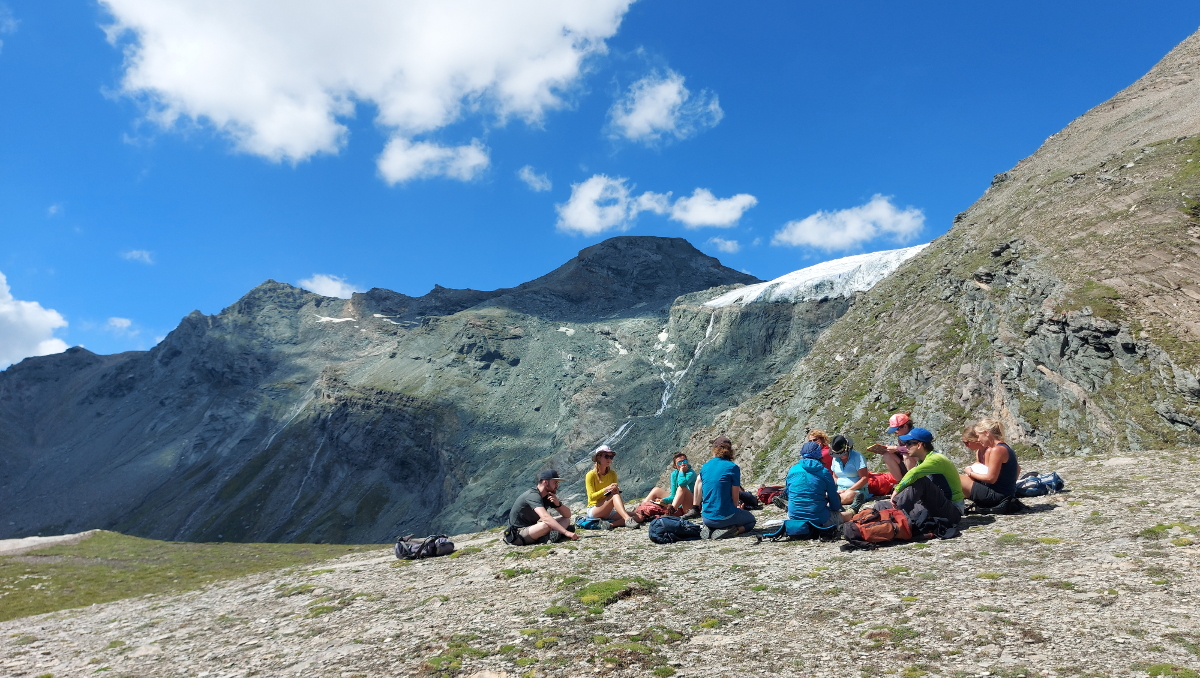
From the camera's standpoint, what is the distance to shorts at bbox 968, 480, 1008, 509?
13.7 m

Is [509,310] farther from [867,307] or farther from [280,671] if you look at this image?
[280,671]

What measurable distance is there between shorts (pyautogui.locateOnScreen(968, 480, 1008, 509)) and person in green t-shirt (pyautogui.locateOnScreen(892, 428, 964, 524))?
119 centimetres

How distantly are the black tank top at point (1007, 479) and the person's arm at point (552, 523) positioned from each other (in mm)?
9539

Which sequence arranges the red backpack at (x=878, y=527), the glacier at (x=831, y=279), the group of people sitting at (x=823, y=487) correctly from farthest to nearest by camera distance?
the glacier at (x=831, y=279), the group of people sitting at (x=823, y=487), the red backpack at (x=878, y=527)

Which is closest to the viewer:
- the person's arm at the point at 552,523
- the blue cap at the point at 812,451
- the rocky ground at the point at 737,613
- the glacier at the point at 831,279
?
the rocky ground at the point at 737,613

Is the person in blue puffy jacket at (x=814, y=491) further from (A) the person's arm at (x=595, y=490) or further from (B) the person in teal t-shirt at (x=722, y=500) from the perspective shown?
(A) the person's arm at (x=595, y=490)

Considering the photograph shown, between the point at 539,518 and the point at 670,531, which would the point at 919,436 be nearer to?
the point at 670,531

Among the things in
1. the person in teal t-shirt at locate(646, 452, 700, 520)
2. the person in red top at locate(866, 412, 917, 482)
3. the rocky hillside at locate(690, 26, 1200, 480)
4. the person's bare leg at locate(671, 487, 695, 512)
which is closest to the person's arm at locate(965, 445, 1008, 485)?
the person in red top at locate(866, 412, 917, 482)

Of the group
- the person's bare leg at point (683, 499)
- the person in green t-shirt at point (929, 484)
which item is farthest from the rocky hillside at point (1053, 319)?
the person's bare leg at point (683, 499)

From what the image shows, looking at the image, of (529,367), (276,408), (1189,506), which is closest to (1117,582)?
(1189,506)

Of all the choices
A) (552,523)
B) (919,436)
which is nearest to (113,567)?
(552,523)

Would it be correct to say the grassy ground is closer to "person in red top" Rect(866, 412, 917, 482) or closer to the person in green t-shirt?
"person in red top" Rect(866, 412, 917, 482)

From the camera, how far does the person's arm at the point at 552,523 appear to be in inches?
627

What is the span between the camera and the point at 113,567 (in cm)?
5359
